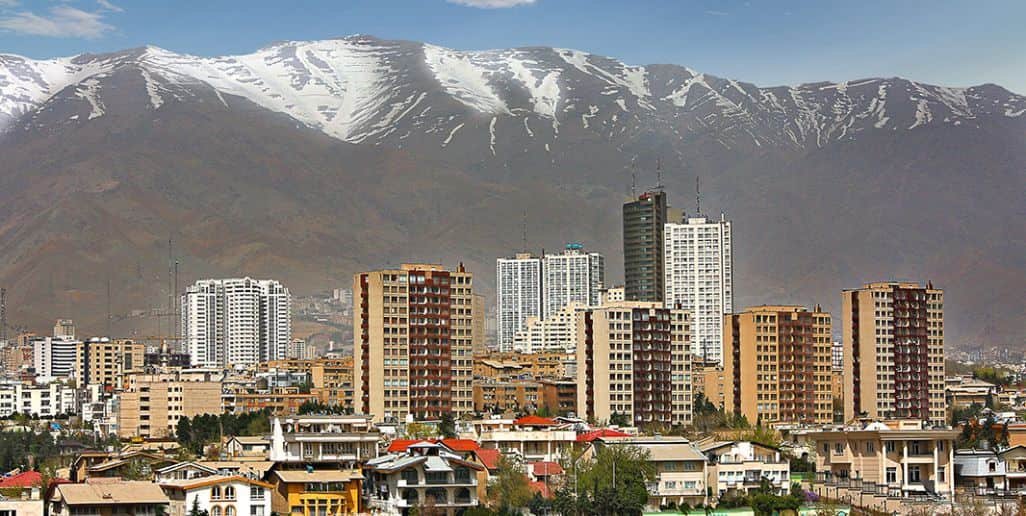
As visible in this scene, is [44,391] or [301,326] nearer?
[44,391]

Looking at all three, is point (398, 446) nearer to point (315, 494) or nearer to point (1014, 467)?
point (315, 494)

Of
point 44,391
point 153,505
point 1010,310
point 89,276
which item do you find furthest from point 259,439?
point 1010,310

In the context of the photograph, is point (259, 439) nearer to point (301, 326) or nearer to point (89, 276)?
point (301, 326)

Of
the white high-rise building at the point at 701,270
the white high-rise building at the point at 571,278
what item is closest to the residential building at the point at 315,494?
the white high-rise building at the point at 701,270

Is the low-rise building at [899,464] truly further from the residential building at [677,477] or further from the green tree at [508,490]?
the green tree at [508,490]

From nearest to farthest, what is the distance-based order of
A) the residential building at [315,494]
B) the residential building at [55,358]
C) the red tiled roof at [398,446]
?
the residential building at [315,494] → the red tiled roof at [398,446] → the residential building at [55,358]

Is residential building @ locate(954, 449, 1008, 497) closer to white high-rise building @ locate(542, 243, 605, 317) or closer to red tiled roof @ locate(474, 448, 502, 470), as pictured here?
red tiled roof @ locate(474, 448, 502, 470)

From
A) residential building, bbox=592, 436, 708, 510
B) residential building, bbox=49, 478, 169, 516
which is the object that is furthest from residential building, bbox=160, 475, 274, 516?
Answer: residential building, bbox=592, 436, 708, 510
